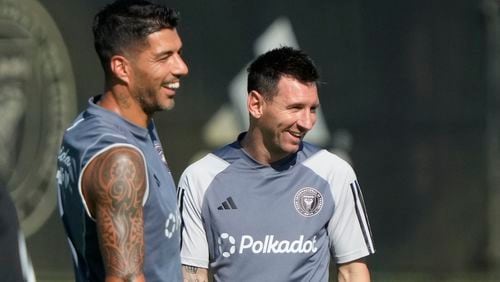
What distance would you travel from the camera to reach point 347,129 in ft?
26.8

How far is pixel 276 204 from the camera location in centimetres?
504

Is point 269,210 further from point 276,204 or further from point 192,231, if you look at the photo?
point 192,231

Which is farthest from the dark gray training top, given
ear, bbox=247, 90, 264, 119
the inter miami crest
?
ear, bbox=247, 90, 264, 119

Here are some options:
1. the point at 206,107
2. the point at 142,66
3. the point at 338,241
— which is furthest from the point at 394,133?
the point at 142,66

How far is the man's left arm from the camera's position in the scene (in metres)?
5.08

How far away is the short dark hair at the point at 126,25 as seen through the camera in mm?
4051

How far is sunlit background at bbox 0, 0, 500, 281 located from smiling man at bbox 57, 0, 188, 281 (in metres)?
3.99

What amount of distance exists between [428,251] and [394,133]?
77 cm

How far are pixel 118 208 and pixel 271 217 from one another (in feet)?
4.40

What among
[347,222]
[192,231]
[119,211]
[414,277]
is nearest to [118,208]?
[119,211]

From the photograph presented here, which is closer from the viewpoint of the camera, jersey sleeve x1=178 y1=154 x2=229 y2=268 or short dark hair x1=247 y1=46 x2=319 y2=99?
jersey sleeve x1=178 y1=154 x2=229 y2=268

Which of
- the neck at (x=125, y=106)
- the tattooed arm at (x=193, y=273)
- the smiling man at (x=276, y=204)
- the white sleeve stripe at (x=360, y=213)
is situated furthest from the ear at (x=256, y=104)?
the neck at (x=125, y=106)

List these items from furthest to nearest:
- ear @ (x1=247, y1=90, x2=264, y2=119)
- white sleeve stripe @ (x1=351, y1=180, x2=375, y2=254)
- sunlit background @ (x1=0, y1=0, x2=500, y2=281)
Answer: sunlit background @ (x1=0, y1=0, x2=500, y2=281), ear @ (x1=247, y1=90, x2=264, y2=119), white sleeve stripe @ (x1=351, y1=180, x2=375, y2=254)

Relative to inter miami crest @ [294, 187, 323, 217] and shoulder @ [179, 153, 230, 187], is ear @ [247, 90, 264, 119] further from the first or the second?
inter miami crest @ [294, 187, 323, 217]
